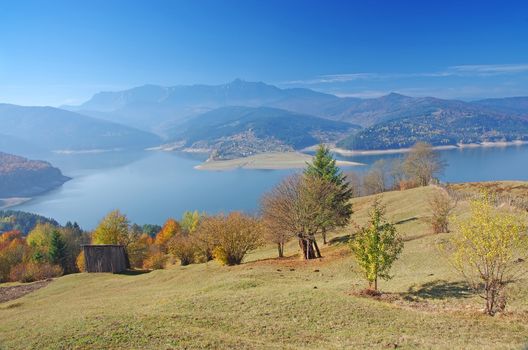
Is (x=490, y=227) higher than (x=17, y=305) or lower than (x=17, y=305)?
higher

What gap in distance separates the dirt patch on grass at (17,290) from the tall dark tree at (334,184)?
31723 millimetres

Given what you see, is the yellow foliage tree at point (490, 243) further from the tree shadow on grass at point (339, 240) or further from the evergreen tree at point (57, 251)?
the evergreen tree at point (57, 251)

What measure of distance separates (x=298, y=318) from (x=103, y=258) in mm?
36287

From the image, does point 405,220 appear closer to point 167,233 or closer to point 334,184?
point 334,184

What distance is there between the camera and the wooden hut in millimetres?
46312

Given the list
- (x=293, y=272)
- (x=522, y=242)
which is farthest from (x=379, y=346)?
(x=293, y=272)

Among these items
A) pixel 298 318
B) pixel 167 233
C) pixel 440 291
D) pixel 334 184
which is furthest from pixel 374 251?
pixel 167 233

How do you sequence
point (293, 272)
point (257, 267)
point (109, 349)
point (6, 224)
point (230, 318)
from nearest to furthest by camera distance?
point (109, 349) → point (230, 318) → point (293, 272) → point (257, 267) → point (6, 224)

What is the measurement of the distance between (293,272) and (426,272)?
10567 mm

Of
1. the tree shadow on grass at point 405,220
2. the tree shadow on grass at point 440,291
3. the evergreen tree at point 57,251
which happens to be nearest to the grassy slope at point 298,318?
the tree shadow on grass at point 440,291

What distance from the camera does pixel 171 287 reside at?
30953 mm

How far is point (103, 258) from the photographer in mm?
46438

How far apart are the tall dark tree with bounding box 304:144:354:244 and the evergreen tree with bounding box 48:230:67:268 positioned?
46911 millimetres

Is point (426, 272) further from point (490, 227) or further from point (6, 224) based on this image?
point (6, 224)
